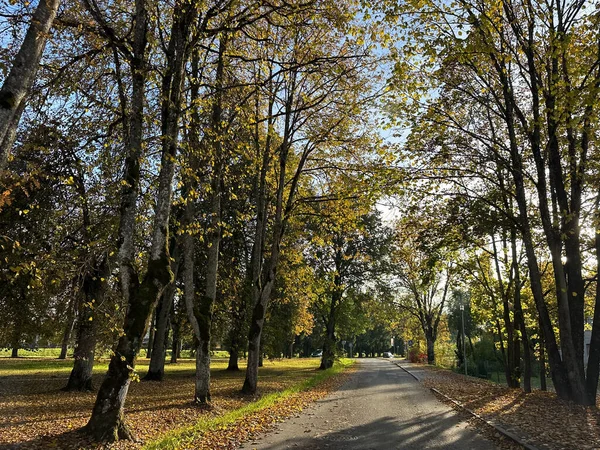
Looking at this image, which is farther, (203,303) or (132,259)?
(203,303)

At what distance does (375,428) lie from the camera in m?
9.39

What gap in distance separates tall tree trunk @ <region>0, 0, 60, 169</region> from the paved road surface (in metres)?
5.90

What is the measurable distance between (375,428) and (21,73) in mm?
8872

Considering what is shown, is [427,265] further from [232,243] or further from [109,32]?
[109,32]

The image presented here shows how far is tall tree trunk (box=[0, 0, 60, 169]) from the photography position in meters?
4.62

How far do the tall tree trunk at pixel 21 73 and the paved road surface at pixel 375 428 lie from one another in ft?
19.3

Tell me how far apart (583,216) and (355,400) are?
8774 mm

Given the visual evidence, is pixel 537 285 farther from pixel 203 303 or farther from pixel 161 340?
pixel 161 340

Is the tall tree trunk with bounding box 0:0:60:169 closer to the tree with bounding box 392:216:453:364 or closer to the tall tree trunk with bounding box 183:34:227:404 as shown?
the tall tree trunk with bounding box 183:34:227:404

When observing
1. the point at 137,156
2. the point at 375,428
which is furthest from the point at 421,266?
the point at 137,156

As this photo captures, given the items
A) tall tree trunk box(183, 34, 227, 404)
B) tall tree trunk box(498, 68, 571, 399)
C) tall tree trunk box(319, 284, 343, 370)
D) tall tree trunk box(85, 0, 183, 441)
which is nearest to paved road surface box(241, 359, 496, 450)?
tall tree trunk box(85, 0, 183, 441)

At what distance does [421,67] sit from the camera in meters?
12.1

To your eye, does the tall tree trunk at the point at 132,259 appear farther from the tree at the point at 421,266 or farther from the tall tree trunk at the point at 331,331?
the tall tree trunk at the point at 331,331

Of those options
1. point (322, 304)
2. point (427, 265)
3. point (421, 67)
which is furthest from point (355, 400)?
point (322, 304)
